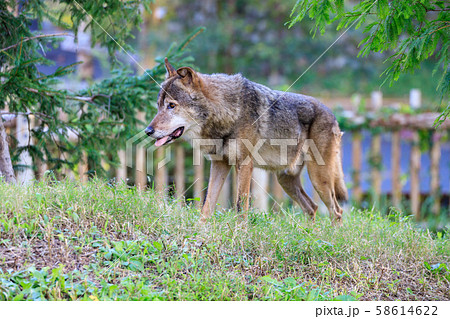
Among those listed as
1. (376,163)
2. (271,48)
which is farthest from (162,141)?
(271,48)

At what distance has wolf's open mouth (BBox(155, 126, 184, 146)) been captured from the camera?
18.4 ft

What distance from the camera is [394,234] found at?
5.22 metres

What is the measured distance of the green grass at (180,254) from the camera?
3.78 metres

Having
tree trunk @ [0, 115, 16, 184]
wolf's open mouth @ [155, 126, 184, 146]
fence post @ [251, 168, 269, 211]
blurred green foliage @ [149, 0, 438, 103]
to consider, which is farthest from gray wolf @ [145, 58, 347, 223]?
blurred green foliage @ [149, 0, 438, 103]

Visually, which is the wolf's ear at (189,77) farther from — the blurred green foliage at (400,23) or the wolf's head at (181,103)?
the blurred green foliage at (400,23)

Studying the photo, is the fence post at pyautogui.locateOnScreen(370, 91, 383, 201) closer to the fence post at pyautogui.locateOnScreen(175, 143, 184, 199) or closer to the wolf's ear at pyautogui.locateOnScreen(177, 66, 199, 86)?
the fence post at pyautogui.locateOnScreen(175, 143, 184, 199)

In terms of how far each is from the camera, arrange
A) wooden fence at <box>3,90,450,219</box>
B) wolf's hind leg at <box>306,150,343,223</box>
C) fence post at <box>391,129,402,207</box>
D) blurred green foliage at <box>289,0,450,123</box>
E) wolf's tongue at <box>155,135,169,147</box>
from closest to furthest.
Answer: blurred green foliage at <box>289,0,450,123</box> → wolf's tongue at <box>155,135,169,147</box> → wolf's hind leg at <box>306,150,343,223</box> → wooden fence at <box>3,90,450,219</box> → fence post at <box>391,129,402,207</box>

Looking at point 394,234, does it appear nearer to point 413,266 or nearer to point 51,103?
point 413,266

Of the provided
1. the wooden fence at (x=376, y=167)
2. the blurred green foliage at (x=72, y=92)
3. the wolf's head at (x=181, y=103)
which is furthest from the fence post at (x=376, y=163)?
the wolf's head at (x=181, y=103)

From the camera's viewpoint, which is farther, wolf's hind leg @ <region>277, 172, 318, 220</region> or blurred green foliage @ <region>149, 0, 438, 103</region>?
blurred green foliage @ <region>149, 0, 438, 103</region>

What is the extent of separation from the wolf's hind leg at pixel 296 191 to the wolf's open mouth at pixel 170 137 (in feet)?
5.62

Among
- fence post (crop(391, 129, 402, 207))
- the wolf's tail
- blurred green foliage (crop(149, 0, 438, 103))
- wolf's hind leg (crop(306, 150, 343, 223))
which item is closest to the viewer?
wolf's hind leg (crop(306, 150, 343, 223))

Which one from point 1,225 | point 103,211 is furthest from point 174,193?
point 1,225

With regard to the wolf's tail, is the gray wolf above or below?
above
